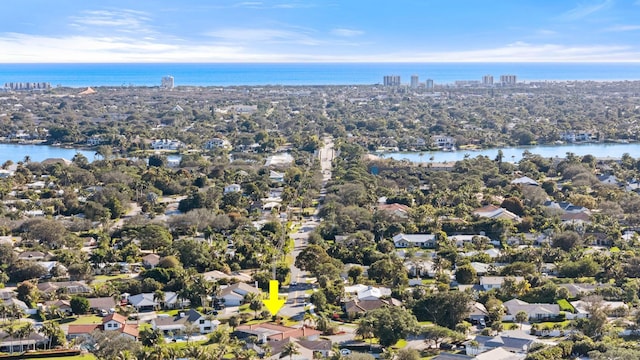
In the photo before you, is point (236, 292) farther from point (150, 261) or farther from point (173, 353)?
point (173, 353)

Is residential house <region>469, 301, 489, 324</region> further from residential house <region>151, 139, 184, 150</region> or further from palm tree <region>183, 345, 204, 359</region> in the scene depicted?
residential house <region>151, 139, 184, 150</region>

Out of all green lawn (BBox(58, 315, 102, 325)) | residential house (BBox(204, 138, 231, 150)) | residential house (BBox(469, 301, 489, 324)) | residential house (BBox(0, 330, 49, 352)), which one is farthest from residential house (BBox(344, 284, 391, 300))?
residential house (BBox(204, 138, 231, 150))

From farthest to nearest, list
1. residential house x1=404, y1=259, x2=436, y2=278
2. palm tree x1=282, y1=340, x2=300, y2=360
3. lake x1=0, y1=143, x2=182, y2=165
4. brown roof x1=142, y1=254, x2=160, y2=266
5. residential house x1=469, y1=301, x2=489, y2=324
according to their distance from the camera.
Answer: lake x1=0, y1=143, x2=182, y2=165
brown roof x1=142, y1=254, x2=160, y2=266
residential house x1=404, y1=259, x2=436, y2=278
residential house x1=469, y1=301, x2=489, y2=324
palm tree x1=282, y1=340, x2=300, y2=360

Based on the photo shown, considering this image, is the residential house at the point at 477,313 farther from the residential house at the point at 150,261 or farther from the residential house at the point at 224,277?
the residential house at the point at 150,261

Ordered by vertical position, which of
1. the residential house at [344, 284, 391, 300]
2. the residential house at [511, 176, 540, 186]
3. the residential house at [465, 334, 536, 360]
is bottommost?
the residential house at [344, 284, 391, 300]

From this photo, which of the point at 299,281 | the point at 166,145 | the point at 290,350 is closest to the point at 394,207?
the point at 299,281
